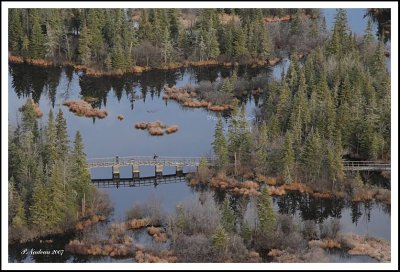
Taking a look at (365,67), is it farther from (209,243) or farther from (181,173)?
(209,243)

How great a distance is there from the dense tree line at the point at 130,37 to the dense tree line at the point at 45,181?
112ft

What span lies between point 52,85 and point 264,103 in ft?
87.8

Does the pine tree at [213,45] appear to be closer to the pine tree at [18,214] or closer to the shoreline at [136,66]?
Result: the shoreline at [136,66]

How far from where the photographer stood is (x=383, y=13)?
112 metres

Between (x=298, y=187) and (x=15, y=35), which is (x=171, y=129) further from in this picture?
(x=15, y=35)

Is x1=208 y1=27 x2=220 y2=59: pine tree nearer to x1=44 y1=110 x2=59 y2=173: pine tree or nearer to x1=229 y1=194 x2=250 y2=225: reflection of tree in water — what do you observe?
x1=229 y1=194 x2=250 y2=225: reflection of tree in water

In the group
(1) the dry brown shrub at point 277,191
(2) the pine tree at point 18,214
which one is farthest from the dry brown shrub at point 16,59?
(1) the dry brown shrub at point 277,191

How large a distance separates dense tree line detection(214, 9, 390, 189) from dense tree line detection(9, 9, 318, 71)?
56.8 feet

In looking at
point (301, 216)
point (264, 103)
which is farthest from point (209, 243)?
point (264, 103)

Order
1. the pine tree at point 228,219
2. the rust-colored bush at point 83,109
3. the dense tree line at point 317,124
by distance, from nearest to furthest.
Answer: the pine tree at point 228,219 < the dense tree line at point 317,124 < the rust-colored bush at point 83,109

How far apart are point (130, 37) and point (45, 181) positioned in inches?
1786

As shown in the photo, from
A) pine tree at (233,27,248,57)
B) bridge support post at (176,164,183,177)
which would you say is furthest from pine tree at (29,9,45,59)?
bridge support post at (176,164,183,177)

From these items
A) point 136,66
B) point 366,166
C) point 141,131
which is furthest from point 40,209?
point 136,66

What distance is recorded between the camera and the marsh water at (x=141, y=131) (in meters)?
55.2
